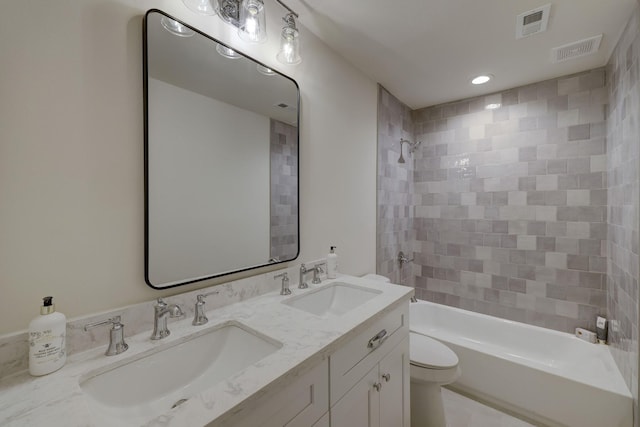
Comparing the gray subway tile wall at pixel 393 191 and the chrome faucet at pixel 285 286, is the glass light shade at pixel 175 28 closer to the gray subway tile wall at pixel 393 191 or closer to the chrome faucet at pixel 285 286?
the chrome faucet at pixel 285 286

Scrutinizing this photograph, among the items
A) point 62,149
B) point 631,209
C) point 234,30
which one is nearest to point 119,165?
point 62,149

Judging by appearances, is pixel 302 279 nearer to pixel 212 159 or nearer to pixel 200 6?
pixel 212 159

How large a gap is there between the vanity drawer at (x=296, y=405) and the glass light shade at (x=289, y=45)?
1444 mm

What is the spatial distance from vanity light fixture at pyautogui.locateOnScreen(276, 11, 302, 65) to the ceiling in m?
0.15

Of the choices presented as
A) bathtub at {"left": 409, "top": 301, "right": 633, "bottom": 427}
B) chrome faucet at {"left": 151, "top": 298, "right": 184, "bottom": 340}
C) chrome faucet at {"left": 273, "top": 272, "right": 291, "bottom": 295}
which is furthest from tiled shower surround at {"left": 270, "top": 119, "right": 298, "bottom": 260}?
bathtub at {"left": 409, "top": 301, "right": 633, "bottom": 427}

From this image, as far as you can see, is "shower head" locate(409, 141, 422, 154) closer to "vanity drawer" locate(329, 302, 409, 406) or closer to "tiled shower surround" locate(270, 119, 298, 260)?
"tiled shower surround" locate(270, 119, 298, 260)

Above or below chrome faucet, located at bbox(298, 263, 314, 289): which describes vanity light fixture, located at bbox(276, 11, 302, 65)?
above

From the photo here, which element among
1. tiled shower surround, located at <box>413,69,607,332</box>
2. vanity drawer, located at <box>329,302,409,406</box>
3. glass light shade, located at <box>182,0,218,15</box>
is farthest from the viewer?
tiled shower surround, located at <box>413,69,607,332</box>

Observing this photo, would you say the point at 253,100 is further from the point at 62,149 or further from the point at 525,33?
the point at 525,33

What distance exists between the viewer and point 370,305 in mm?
1201

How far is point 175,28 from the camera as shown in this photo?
1046mm

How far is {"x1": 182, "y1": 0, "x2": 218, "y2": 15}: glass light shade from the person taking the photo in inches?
42.1

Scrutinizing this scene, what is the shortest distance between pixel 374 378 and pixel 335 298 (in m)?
0.50

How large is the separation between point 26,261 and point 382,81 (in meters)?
2.50
